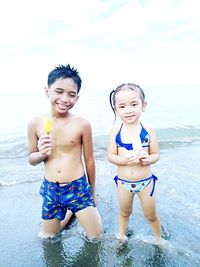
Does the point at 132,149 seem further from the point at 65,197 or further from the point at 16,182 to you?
the point at 16,182

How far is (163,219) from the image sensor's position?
443cm

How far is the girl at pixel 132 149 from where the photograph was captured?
3.33 metres

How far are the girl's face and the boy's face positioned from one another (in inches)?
23.2

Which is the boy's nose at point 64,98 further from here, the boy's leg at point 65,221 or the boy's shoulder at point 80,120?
the boy's leg at point 65,221

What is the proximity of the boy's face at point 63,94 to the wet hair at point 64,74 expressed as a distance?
0.04 m

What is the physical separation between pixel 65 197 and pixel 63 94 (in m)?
1.21

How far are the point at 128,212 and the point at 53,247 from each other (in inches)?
38.6

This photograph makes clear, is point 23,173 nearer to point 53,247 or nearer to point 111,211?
point 111,211

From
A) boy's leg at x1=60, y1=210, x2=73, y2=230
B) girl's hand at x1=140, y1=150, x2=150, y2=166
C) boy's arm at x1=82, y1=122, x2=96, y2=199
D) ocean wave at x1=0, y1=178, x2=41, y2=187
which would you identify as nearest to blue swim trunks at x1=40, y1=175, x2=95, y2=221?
boy's arm at x1=82, y1=122, x2=96, y2=199

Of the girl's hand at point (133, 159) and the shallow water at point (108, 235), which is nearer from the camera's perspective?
the girl's hand at point (133, 159)

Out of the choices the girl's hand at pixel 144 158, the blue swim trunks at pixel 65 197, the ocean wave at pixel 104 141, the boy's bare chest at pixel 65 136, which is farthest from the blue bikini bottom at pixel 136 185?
the ocean wave at pixel 104 141

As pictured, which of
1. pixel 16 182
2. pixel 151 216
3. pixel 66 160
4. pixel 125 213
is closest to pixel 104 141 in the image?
pixel 16 182

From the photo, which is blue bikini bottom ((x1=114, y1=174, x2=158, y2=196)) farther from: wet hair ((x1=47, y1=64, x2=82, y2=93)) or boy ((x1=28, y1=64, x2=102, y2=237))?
wet hair ((x1=47, y1=64, x2=82, y2=93))

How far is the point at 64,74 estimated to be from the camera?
3.68 m
